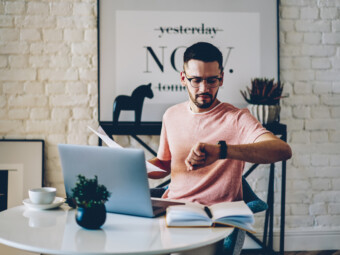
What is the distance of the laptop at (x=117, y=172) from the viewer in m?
1.10

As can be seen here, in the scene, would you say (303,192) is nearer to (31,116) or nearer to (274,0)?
(274,0)

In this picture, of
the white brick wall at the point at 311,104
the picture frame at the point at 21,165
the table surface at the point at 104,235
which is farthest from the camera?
the white brick wall at the point at 311,104

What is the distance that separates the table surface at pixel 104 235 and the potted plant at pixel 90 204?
24 millimetres

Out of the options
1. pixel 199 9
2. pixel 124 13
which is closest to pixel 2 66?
pixel 124 13

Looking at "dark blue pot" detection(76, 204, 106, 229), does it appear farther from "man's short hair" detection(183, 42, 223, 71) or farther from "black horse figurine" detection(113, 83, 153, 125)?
"black horse figurine" detection(113, 83, 153, 125)

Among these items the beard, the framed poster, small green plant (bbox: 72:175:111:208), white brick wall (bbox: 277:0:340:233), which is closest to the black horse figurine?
the framed poster

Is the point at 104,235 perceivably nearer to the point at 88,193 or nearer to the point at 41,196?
the point at 88,193

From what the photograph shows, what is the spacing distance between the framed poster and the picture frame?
0.48 meters

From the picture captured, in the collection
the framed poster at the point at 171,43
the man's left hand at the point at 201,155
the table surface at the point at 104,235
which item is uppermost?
the framed poster at the point at 171,43

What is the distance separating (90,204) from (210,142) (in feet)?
2.11

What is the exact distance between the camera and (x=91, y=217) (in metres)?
1.06

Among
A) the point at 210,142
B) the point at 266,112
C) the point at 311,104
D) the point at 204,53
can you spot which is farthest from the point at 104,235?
the point at 311,104

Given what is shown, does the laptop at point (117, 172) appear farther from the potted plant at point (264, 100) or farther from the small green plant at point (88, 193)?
the potted plant at point (264, 100)

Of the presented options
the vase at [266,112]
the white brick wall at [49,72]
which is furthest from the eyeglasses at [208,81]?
the white brick wall at [49,72]
